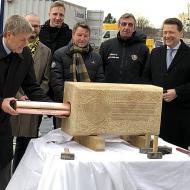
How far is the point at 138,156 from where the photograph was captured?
2684 mm

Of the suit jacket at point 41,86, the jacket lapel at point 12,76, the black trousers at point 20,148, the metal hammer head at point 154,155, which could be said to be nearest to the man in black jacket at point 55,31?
the suit jacket at point 41,86

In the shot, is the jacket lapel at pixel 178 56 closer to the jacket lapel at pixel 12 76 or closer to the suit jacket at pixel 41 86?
the suit jacket at pixel 41 86

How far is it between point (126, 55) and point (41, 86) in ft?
3.15

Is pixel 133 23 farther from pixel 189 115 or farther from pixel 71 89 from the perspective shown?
pixel 71 89

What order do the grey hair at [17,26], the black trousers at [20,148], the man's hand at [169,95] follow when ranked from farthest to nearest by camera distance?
1. the black trousers at [20,148]
2. the man's hand at [169,95]
3. the grey hair at [17,26]

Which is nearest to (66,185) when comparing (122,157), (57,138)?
(122,157)

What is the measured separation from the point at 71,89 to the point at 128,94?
346 mm

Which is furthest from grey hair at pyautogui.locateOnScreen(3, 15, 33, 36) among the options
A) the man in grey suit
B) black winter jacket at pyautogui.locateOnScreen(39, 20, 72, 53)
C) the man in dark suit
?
black winter jacket at pyautogui.locateOnScreen(39, 20, 72, 53)

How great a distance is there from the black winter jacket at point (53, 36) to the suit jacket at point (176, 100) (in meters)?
1.03

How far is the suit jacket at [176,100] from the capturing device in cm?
402

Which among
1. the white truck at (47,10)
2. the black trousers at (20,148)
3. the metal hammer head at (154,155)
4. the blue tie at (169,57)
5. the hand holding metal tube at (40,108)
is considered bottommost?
the black trousers at (20,148)

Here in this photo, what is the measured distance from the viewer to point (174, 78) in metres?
4.02

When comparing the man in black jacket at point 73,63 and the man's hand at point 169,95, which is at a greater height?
the man in black jacket at point 73,63

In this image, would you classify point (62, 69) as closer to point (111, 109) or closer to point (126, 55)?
point (126, 55)
